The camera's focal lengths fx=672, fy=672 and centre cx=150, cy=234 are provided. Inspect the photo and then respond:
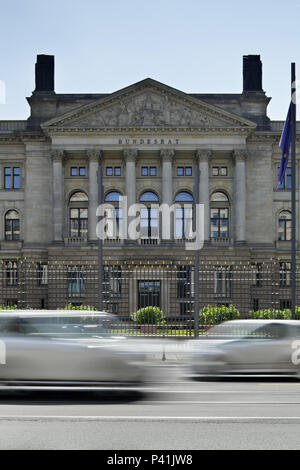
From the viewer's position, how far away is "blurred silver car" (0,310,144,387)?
13680 mm

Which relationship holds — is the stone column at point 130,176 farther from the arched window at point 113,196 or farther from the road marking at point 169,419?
the road marking at point 169,419

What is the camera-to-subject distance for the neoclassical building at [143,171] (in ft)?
189

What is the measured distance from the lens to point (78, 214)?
197ft

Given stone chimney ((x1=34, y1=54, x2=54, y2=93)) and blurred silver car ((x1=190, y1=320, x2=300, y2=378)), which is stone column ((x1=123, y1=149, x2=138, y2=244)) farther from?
blurred silver car ((x1=190, y1=320, x2=300, y2=378))

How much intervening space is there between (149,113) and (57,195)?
35.2 ft

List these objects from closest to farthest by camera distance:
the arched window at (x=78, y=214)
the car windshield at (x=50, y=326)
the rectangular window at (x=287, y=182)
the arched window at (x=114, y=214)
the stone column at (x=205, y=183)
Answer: the car windshield at (x=50, y=326)
the stone column at (x=205, y=183)
the arched window at (x=114, y=214)
the arched window at (x=78, y=214)
the rectangular window at (x=287, y=182)

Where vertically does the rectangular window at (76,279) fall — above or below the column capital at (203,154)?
below

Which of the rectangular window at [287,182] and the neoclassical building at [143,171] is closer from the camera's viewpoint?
the neoclassical building at [143,171]

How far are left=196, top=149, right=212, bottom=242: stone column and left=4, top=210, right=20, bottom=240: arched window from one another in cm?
1711

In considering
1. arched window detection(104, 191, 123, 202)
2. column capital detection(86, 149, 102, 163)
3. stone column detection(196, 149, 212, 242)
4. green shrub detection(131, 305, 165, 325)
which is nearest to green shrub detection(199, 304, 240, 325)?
green shrub detection(131, 305, 165, 325)

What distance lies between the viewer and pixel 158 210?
59281 millimetres

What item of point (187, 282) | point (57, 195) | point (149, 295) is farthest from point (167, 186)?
point (187, 282)

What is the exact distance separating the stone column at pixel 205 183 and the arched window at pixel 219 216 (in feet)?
5.58

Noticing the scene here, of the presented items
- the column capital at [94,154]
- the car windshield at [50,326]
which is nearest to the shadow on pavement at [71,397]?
the car windshield at [50,326]
